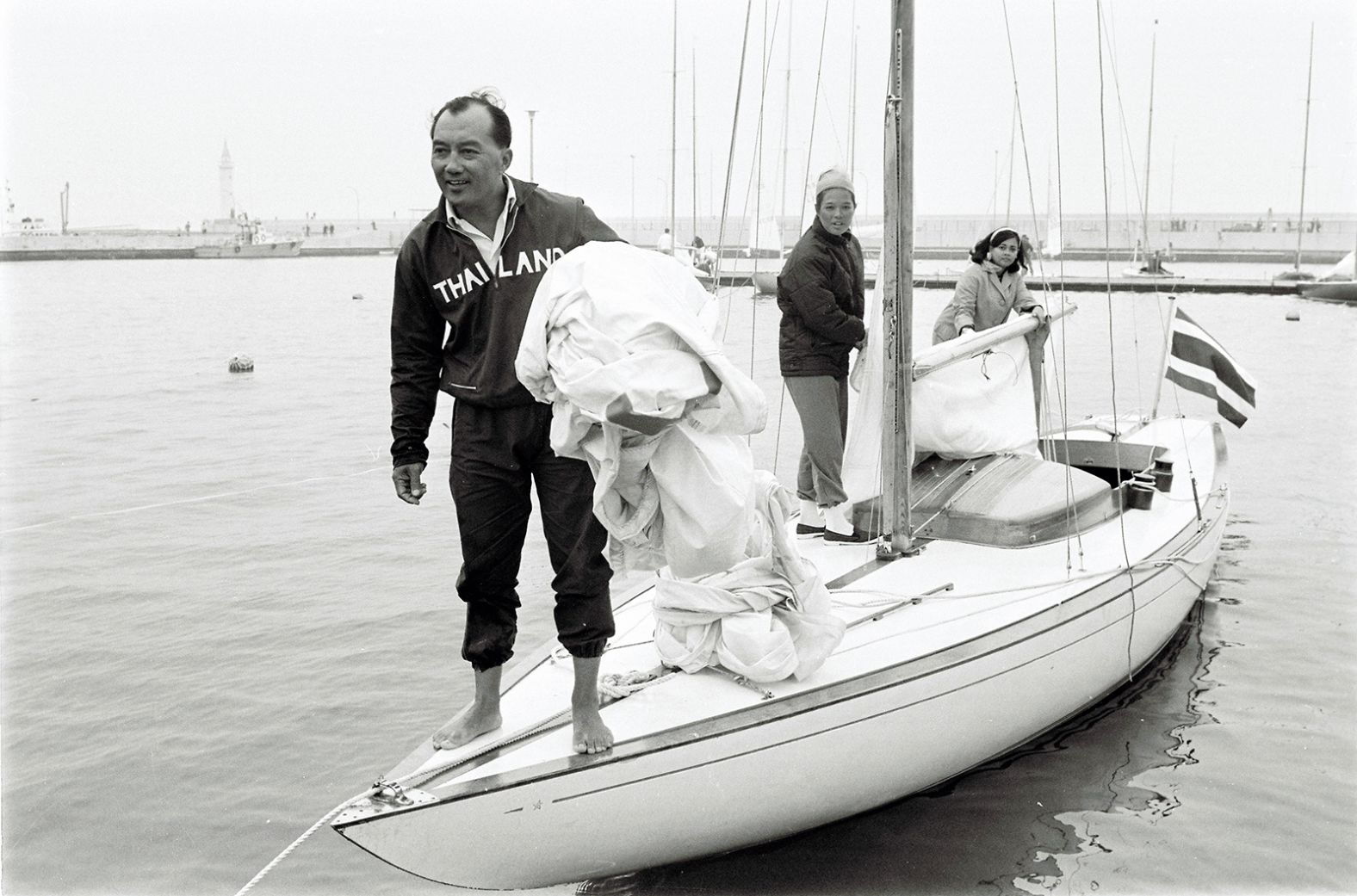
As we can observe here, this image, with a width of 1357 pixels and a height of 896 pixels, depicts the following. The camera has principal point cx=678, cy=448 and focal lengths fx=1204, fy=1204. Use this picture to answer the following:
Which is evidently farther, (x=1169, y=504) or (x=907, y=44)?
(x=1169, y=504)

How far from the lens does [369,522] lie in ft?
33.3

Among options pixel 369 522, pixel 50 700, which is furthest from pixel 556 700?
pixel 369 522

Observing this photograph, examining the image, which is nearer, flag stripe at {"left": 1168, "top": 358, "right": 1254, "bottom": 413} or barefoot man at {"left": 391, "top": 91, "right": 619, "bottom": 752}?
barefoot man at {"left": 391, "top": 91, "right": 619, "bottom": 752}

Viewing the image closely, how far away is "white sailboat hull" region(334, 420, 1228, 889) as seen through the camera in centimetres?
357

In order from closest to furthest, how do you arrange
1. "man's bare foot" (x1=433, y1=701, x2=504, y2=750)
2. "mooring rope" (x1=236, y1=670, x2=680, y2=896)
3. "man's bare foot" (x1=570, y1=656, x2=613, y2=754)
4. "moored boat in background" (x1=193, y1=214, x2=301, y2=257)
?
"mooring rope" (x1=236, y1=670, x2=680, y2=896) → "man's bare foot" (x1=570, y1=656, x2=613, y2=754) → "man's bare foot" (x1=433, y1=701, x2=504, y2=750) → "moored boat in background" (x1=193, y1=214, x2=301, y2=257)

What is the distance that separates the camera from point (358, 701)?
20.4 ft

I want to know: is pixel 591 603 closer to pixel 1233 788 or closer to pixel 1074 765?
pixel 1074 765

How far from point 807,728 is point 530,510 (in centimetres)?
120

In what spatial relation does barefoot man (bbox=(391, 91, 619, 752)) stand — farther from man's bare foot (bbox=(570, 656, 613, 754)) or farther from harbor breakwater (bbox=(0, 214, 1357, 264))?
harbor breakwater (bbox=(0, 214, 1357, 264))

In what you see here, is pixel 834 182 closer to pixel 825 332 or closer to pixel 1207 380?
pixel 825 332

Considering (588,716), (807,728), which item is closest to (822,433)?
(807,728)

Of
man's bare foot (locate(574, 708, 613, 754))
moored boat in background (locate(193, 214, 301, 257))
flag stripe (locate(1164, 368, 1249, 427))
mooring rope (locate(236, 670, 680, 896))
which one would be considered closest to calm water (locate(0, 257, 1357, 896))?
mooring rope (locate(236, 670, 680, 896))

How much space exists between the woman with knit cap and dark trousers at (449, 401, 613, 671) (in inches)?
95.2

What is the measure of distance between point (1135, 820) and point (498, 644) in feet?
9.20
